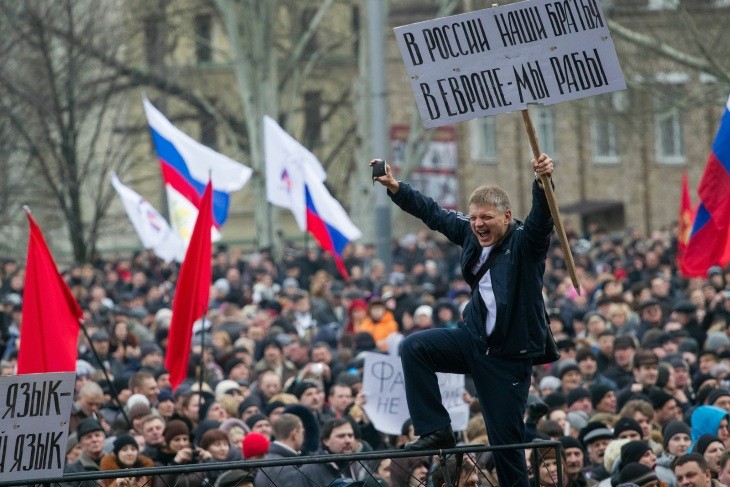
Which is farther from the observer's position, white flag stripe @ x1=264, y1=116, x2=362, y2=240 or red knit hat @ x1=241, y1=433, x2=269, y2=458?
white flag stripe @ x1=264, y1=116, x2=362, y2=240

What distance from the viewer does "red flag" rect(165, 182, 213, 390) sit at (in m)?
12.0

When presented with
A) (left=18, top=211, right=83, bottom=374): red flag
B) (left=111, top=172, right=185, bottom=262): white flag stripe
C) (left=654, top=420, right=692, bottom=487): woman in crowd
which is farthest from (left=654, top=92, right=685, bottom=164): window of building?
(left=18, top=211, right=83, bottom=374): red flag

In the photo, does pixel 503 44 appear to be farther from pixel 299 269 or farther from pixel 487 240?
pixel 299 269

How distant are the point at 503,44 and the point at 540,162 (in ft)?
2.16

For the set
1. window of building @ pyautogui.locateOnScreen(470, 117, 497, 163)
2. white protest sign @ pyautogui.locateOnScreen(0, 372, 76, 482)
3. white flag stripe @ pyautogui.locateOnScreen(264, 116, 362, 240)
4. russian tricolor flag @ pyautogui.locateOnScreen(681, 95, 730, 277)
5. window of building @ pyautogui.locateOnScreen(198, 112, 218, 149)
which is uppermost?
window of building @ pyautogui.locateOnScreen(198, 112, 218, 149)

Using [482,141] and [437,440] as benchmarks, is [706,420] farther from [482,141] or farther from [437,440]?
[482,141]

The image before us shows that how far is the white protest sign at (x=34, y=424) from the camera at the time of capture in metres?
6.98

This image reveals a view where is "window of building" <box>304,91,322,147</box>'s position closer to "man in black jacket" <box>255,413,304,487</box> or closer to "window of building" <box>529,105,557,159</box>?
"window of building" <box>529,105,557,159</box>

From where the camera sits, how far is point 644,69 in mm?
26203

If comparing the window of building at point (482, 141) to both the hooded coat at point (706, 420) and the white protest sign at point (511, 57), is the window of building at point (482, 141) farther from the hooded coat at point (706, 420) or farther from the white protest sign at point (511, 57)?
the white protest sign at point (511, 57)

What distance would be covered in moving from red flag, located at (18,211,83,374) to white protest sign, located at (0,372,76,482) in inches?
137

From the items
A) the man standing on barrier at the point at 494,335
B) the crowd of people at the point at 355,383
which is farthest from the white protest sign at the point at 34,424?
the man standing on barrier at the point at 494,335

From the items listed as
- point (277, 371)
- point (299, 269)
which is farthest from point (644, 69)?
point (277, 371)

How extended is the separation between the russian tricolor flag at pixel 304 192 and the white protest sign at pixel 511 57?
1139cm
